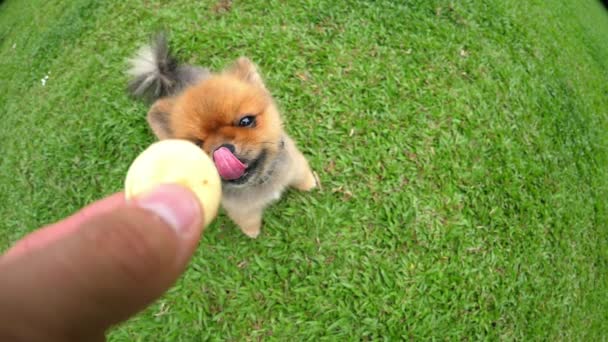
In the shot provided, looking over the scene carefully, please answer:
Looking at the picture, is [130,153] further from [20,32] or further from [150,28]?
[20,32]

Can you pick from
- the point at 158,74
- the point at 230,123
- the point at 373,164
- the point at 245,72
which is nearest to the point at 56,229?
the point at 230,123

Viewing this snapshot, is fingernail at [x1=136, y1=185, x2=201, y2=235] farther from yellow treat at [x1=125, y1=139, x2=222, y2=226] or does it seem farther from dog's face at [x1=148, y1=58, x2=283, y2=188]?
dog's face at [x1=148, y1=58, x2=283, y2=188]

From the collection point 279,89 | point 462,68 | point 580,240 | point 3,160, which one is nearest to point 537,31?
point 462,68

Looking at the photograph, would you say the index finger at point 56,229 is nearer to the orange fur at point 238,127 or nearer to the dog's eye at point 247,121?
the orange fur at point 238,127

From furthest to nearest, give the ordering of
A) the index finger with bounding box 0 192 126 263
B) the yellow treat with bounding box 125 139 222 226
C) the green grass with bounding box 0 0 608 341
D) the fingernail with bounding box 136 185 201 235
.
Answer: the green grass with bounding box 0 0 608 341, the index finger with bounding box 0 192 126 263, the yellow treat with bounding box 125 139 222 226, the fingernail with bounding box 136 185 201 235

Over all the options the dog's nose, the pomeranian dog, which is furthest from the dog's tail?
the dog's nose

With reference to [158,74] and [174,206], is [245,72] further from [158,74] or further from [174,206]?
[174,206]

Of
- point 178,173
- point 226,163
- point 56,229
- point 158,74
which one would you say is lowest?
point 158,74
